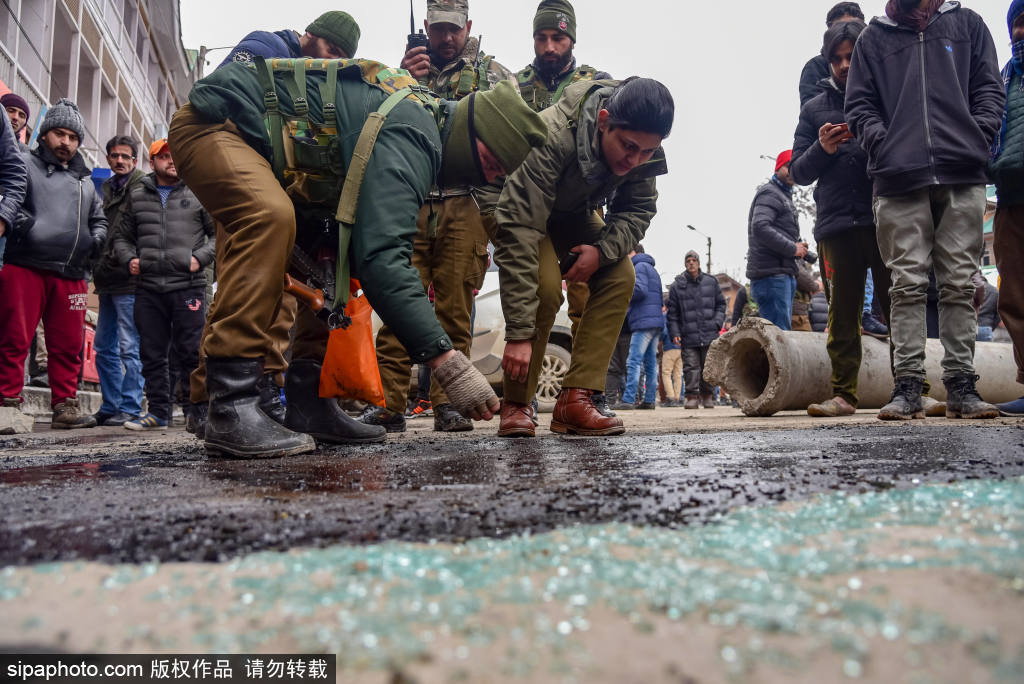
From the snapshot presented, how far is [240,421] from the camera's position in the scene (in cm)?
217

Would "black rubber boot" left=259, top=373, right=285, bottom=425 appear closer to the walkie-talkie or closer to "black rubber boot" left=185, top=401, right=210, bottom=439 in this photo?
"black rubber boot" left=185, top=401, right=210, bottom=439

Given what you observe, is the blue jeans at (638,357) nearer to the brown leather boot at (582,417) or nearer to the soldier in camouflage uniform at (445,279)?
the soldier in camouflage uniform at (445,279)

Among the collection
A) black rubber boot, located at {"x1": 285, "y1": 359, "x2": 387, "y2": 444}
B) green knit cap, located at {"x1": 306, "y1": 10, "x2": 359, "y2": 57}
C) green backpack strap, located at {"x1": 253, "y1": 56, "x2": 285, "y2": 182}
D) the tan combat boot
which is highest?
green knit cap, located at {"x1": 306, "y1": 10, "x2": 359, "y2": 57}

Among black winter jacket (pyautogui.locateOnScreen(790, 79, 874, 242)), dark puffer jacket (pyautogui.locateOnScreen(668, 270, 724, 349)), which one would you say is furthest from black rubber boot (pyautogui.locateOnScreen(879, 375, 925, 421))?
dark puffer jacket (pyautogui.locateOnScreen(668, 270, 724, 349))

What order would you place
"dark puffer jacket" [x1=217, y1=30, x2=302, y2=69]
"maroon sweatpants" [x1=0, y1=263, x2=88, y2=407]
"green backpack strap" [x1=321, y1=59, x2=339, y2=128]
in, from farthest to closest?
"maroon sweatpants" [x1=0, y1=263, x2=88, y2=407] < "dark puffer jacket" [x1=217, y1=30, x2=302, y2=69] < "green backpack strap" [x1=321, y1=59, x2=339, y2=128]

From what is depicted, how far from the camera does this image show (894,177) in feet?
11.9

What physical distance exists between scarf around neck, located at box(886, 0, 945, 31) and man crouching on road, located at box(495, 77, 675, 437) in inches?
60.2

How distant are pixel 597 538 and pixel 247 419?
1.55 meters

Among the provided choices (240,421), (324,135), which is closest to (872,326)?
(324,135)

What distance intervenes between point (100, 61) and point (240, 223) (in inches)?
707

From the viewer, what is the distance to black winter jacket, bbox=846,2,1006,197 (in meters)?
3.54

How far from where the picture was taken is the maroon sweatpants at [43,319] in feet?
15.0

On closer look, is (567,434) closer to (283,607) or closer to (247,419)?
(247,419)

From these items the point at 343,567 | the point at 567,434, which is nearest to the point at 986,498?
the point at 343,567
